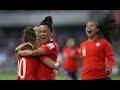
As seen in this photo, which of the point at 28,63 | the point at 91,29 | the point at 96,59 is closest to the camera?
the point at 28,63

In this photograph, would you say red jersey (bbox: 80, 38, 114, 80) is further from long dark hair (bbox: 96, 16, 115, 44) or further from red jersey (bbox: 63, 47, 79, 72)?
red jersey (bbox: 63, 47, 79, 72)

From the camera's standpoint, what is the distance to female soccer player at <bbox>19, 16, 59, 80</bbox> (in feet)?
18.0

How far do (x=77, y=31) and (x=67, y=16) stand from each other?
98 cm

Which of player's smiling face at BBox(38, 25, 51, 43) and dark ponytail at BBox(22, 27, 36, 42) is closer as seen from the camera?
dark ponytail at BBox(22, 27, 36, 42)

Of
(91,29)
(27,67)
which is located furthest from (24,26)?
(27,67)

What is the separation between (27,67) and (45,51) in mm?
320

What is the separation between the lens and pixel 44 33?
5.64 meters

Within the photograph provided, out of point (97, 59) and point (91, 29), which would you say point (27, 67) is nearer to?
point (97, 59)

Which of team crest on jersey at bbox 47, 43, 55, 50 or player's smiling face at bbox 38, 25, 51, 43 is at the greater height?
player's smiling face at bbox 38, 25, 51, 43

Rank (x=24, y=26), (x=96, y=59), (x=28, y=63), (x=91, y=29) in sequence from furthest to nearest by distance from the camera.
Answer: (x=24, y=26)
(x=91, y=29)
(x=96, y=59)
(x=28, y=63)

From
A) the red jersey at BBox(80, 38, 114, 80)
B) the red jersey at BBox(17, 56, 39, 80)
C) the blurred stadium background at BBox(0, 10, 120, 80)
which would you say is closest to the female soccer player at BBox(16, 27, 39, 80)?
the red jersey at BBox(17, 56, 39, 80)
